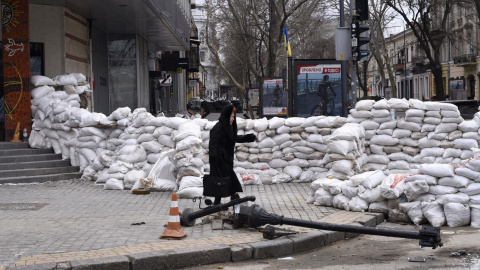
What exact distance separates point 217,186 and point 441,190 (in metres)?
2.88

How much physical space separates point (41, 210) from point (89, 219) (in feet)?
3.93

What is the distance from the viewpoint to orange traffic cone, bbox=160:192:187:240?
24.6 feet

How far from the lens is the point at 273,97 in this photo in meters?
25.2

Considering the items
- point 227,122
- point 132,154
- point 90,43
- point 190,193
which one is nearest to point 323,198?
point 227,122

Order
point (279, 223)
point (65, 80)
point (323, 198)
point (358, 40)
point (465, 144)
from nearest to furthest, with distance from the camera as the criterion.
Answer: point (279, 223) → point (323, 198) → point (465, 144) → point (358, 40) → point (65, 80)

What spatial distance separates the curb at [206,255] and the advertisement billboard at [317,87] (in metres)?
10.5

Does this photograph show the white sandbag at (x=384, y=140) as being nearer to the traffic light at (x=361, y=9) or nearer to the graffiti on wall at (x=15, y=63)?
the traffic light at (x=361, y=9)

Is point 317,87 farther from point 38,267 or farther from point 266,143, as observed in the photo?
point 38,267

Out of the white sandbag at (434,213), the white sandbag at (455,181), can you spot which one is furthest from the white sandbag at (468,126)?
the white sandbag at (434,213)

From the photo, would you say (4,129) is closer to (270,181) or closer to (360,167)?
(270,181)

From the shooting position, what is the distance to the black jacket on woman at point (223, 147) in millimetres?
9304

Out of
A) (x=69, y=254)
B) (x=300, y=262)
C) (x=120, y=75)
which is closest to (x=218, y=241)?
(x=300, y=262)

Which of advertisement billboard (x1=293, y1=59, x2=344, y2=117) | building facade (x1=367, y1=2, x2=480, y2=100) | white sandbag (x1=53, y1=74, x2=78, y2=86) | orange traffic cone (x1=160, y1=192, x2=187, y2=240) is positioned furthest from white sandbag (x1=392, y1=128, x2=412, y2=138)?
building facade (x1=367, y1=2, x2=480, y2=100)

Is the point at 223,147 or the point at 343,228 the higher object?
the point at 223,147
